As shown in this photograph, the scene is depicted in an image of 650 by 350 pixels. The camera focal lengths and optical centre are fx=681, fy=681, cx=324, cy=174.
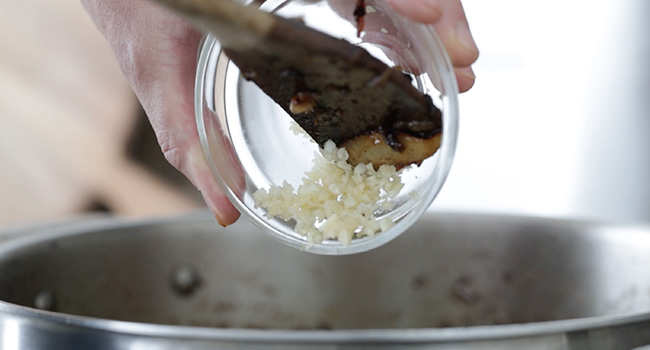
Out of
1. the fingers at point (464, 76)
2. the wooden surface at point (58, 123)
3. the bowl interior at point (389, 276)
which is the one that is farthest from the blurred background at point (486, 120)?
the fingers at point (464, 76)

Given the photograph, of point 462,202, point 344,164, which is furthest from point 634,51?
point 344,164

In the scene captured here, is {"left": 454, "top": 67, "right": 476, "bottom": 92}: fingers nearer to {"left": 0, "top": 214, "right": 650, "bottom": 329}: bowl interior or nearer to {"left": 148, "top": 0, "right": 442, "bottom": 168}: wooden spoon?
{"left": 148, "top": 0, "right": 442, "bottom": 168}: wooden spoon

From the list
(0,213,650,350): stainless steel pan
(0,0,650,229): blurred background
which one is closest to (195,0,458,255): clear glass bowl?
(0,213,650,350): stainless steel pan

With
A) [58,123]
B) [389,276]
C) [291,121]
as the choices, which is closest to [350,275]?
[389,276]

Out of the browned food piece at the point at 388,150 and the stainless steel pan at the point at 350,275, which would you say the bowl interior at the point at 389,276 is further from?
the browned food piece at the point at 388,150

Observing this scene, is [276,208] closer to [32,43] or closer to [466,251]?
[466,251]
